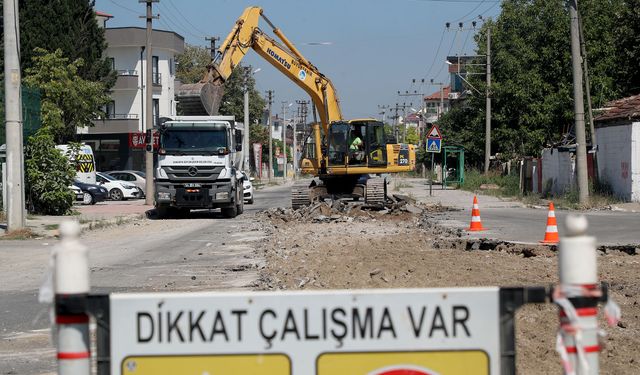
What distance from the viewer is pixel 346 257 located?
15523 mm

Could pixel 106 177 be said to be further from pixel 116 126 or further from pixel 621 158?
pixel 621 158

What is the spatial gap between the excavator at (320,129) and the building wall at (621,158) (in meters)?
7.06

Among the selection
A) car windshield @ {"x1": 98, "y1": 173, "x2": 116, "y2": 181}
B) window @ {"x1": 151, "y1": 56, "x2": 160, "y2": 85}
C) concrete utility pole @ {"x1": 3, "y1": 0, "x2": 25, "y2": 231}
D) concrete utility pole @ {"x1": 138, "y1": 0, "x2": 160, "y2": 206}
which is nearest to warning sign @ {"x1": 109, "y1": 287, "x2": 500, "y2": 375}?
concrete utility pole @ {"x1": 3, "y1": 0, "x2": 25, "y2": 231}

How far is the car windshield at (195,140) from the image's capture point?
93.3 ft

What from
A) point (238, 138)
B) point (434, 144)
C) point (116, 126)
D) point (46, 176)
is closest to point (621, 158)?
point (434, 144)

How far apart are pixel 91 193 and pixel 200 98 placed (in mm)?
13495

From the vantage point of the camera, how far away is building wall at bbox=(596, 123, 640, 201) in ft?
100

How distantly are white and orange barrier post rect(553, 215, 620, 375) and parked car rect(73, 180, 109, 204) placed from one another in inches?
1510

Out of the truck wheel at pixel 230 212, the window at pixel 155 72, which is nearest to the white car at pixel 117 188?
the truck wheel at pixel 230 212

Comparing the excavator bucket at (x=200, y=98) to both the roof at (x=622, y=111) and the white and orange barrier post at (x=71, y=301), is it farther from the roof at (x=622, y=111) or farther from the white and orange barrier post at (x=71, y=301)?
the white and orange barrier post at (x=71, y=301)

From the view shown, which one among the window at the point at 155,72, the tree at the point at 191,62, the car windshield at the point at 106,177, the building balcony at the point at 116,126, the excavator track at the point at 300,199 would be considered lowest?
the excavator track at the point at 300,199

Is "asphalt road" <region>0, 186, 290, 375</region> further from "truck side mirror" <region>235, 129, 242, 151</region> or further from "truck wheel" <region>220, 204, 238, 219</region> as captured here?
"truck side mirror" <region>235, 129, 242, 151</region>

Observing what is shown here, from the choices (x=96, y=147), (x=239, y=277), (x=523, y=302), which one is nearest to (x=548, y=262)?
(x=239, y=277)

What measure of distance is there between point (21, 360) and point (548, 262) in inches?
345
